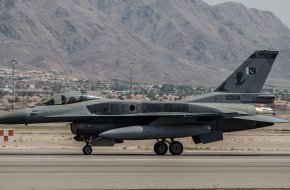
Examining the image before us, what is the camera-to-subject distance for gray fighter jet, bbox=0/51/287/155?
33.1 m

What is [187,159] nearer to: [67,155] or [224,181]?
[67,155]

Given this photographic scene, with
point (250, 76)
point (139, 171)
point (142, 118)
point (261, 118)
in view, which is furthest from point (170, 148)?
point (139, 171)

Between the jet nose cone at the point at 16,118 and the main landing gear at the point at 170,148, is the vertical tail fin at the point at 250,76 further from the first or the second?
the jet nose cone at the point at 16,118

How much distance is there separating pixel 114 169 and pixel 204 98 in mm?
10471

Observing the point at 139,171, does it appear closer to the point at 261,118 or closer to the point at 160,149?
the point at 160,149

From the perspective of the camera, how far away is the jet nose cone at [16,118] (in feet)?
108

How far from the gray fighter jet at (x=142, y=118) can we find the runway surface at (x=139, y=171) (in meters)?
1.49

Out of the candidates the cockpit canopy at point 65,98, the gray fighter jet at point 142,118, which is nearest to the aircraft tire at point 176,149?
the gray fighter jet at point 142,118

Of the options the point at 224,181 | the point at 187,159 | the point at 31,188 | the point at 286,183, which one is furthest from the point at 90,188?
the point at 187,159

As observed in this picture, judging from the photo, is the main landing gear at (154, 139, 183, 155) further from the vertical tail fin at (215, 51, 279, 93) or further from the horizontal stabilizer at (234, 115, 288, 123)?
the vertical tail fin at (215, 51, 279, 93)

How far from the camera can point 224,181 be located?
23.1 m

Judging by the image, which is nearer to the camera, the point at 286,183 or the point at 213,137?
the point at 286,183

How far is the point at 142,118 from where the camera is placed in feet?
112

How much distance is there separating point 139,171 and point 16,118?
9615mm
